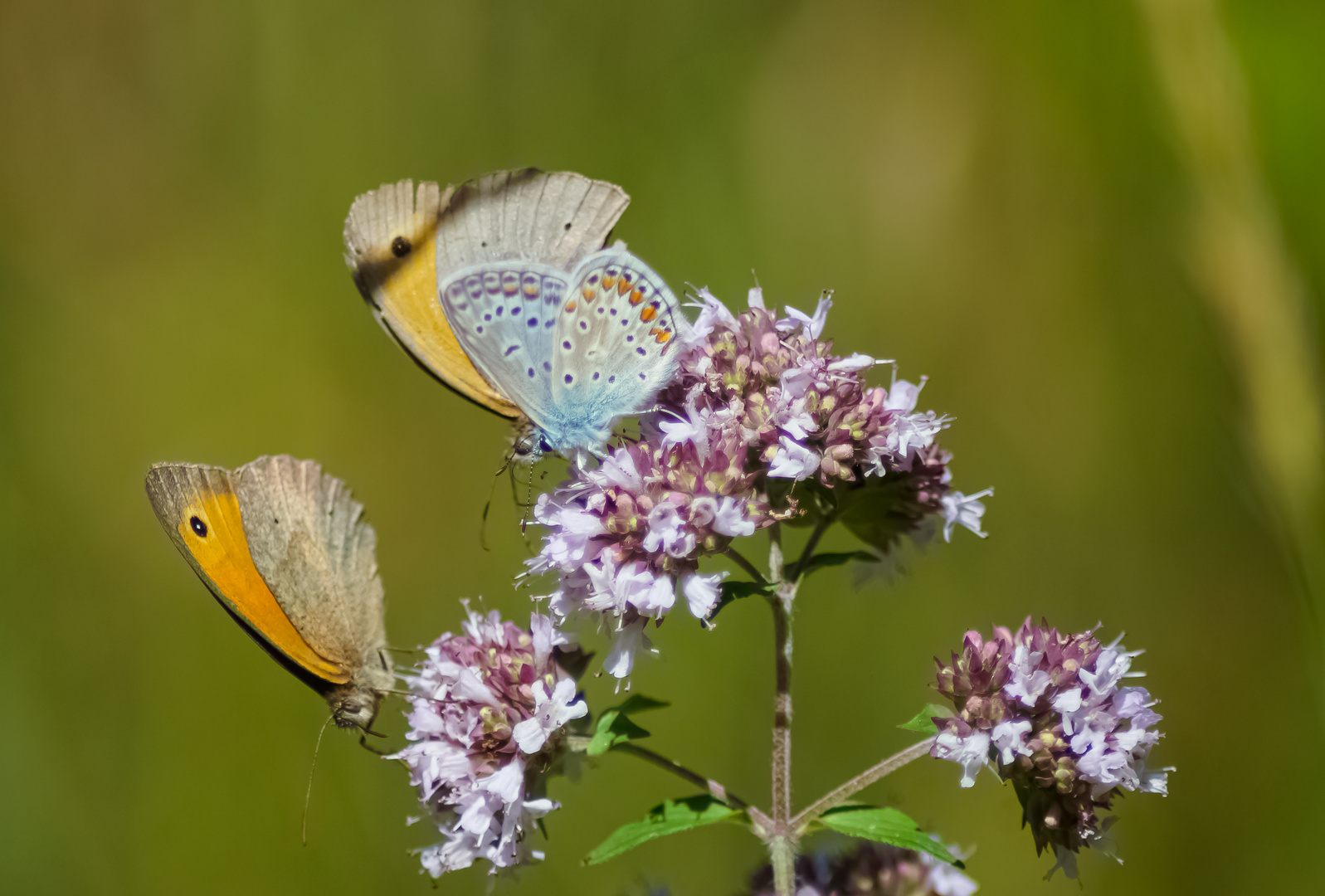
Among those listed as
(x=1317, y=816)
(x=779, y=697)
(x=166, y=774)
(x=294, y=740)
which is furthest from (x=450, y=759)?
(x=1317, y=816)

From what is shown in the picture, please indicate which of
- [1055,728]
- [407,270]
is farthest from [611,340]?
[1055,728]

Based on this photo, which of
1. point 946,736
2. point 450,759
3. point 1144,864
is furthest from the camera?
point 1144,864

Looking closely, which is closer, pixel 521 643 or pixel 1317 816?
pixel 521 643

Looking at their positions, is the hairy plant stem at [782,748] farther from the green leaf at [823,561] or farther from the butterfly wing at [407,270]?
the butterfly wing at [407,270]

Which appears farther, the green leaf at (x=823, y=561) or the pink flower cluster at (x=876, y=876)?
the pink flower cluster at (x=876, y=876)

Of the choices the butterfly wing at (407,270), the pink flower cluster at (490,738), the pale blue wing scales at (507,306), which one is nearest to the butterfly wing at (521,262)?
the pale blue wing scales at (507,306)

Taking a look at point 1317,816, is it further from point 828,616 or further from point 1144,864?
point 828,616
